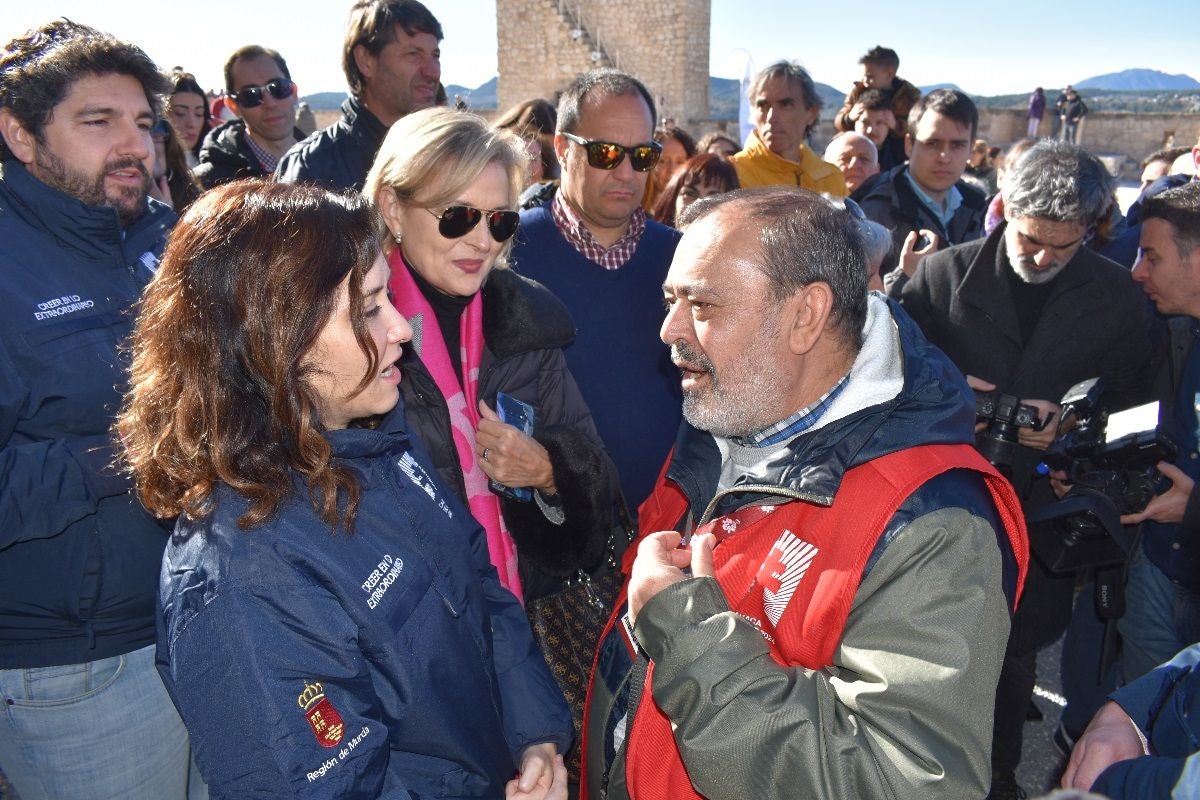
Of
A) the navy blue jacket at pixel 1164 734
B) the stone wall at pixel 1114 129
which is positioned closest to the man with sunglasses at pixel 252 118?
the navy blue jacket at pixel 1164 734

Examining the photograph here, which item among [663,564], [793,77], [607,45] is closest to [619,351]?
[663,564]

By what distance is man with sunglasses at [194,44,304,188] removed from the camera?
472 cm

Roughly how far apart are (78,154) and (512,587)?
5.22 feet

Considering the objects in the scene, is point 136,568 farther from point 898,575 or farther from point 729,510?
point 898,575

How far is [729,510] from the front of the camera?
66.0 inches

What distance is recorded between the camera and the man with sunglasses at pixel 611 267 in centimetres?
293

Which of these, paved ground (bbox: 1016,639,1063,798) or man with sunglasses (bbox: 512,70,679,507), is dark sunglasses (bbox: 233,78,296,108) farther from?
paved ground (bbox: 1016,639,1063,798)

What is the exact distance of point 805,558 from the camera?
4.73ft

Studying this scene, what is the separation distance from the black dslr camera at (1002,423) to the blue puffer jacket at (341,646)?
1909 millimetres

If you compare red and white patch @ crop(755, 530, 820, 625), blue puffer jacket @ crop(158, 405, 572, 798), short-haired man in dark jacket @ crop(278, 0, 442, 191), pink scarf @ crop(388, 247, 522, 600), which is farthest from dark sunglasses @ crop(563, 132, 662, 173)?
red and white patch @ crop(755, 530, 820, 625)

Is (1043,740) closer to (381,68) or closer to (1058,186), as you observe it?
(1058,186)

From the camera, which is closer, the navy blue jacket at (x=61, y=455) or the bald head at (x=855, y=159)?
the navy blue jacket at (x=61, y=455)

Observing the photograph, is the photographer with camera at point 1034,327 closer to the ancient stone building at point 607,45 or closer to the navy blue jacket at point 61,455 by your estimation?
the navy blue jacket at point 61,455

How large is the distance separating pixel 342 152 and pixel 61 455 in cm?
211
